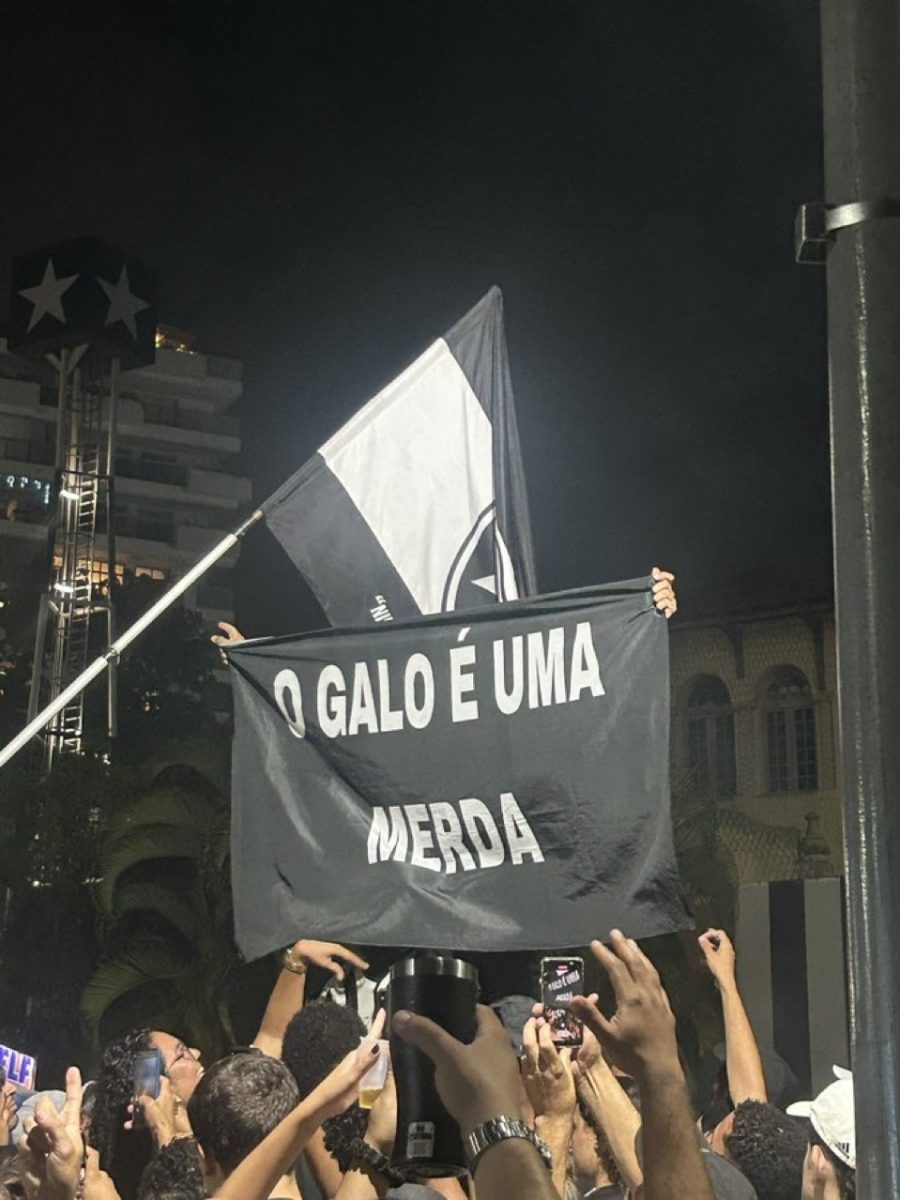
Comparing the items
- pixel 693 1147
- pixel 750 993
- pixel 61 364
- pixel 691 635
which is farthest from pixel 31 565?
pixel 693 1147

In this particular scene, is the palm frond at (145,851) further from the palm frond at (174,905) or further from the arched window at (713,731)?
the arched window at (713,731)

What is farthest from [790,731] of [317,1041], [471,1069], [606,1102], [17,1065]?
[471,1069]

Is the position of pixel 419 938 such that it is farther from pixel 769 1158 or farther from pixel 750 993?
pixel 750 993

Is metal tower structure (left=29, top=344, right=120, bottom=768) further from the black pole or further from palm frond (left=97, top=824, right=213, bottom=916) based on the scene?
the black pole

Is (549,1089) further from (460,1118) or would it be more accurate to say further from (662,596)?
(662,596)

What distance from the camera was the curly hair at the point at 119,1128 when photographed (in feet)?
18.0

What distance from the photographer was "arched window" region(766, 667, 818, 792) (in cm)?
4044

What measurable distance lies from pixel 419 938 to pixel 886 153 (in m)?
3.17

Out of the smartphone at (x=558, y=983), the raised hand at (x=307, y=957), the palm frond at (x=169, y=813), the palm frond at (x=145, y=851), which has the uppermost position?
the palm frond at (x=169, y=813)

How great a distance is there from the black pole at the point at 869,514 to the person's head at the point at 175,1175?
2.47 m

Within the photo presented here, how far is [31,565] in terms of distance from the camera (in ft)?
210

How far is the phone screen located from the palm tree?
16.1 metres

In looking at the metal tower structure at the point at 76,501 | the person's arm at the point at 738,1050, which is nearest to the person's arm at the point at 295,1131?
the person's arm at the point at 738,1050

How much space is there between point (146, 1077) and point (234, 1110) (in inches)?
46.5
